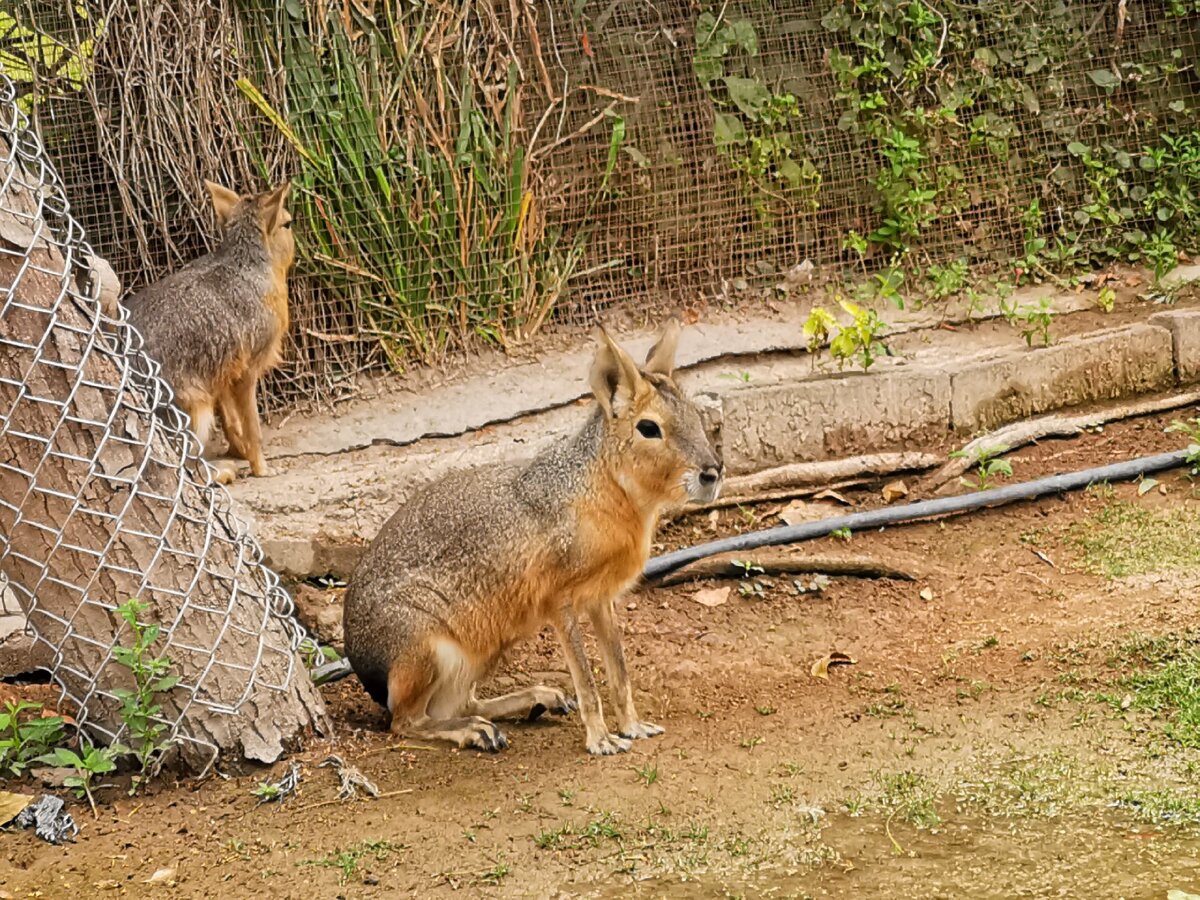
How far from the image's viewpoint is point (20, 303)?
4199 mm

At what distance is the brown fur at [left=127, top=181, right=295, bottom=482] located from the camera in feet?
22.0

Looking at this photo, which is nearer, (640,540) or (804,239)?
(640,540)

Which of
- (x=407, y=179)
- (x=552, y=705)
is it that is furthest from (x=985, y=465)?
(x=407, y=179)

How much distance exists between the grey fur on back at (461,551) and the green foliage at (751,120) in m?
3.41

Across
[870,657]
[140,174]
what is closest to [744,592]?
[870,657]

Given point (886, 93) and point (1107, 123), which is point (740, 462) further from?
point (1107, 123)

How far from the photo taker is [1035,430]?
274 inches

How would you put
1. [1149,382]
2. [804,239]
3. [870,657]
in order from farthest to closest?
[804,239] → [1149,382] → [870,657]

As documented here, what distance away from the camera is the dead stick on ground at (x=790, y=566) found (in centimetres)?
601

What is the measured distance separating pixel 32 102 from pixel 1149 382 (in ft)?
18.5

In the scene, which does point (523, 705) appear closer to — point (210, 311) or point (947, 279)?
point (210, 311)

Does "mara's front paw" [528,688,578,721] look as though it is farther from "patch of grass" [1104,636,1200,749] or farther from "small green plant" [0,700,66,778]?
"patch of grass" [1104,636,1200,749]

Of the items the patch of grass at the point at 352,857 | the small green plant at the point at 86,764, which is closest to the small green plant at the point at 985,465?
the patch of grass at the point at 352,857

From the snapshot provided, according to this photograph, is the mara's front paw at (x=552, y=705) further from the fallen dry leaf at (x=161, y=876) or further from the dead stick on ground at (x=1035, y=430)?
the dead stick on ground at (x=1035, y=430)
